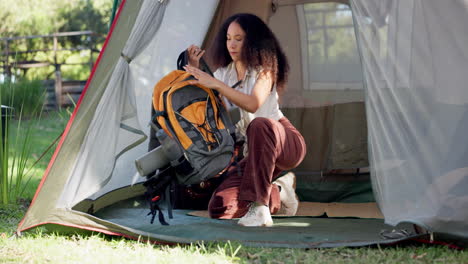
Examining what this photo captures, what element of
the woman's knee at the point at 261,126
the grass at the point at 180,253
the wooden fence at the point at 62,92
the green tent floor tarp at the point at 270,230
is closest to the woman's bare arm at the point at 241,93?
the woman's knee at the point at 261,126

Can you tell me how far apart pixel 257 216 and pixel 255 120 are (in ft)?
1.54

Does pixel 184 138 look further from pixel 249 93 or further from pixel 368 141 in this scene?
pixel 368 141

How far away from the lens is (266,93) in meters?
3.37

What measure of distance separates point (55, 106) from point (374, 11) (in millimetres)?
9478

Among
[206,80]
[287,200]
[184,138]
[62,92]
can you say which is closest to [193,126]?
[184,138]

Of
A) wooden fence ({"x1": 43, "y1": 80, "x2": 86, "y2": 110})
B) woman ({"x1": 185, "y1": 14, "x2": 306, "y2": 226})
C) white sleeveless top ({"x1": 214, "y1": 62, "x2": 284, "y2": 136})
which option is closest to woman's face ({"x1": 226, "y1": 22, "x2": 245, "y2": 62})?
woman ({"x1": 185, "y1": 14, "x2": 306, "y2": 226})

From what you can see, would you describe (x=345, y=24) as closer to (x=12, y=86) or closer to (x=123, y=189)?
(x=123, y=189)

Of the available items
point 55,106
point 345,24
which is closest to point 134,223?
point 345,24

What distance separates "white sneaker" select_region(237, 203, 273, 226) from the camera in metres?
3.22

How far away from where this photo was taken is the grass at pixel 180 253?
106 inches

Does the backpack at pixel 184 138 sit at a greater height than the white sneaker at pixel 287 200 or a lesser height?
greater

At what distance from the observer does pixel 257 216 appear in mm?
3225

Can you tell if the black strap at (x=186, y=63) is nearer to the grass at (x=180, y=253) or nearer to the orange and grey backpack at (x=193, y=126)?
the orange and grey backpack at (x=193, y=126)

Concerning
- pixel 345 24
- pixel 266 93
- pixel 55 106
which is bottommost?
pixel 55 106
